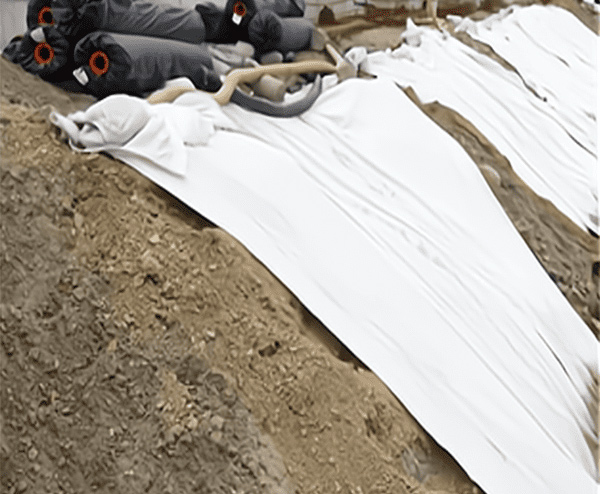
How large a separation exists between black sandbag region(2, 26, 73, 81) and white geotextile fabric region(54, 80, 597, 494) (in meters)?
0.27

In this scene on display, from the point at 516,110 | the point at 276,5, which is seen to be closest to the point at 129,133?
the point at 276,5

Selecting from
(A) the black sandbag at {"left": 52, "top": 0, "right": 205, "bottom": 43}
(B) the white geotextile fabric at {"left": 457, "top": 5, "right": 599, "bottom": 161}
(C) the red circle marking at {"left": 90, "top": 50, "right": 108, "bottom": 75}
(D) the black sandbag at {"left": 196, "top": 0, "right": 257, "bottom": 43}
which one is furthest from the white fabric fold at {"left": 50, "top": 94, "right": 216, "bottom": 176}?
(B) the white geotextile fabric at {"left": 457, "top": 5, "right": 599, "bottom": 161}

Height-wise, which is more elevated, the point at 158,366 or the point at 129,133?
the point at 129,133

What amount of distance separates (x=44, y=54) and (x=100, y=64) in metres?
0.16

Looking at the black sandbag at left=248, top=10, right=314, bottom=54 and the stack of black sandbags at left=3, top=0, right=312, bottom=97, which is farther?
the black sandbag at left=248, top=10, right=314, bottom=54

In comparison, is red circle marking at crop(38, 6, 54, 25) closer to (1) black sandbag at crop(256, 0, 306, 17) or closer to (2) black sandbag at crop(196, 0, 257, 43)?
Result: (2) black sandbag at crop(196, 0, 257, 43)

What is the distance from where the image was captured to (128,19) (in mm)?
1776

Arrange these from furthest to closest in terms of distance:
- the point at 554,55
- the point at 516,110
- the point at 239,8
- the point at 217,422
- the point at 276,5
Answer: the point at 554,55 < the point at 516,110 < the point at 276,5 < the point at 239,8 < the point at 217,422

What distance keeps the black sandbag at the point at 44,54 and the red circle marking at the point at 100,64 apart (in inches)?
3.5

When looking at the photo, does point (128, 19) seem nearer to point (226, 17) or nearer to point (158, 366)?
point (226, 17)

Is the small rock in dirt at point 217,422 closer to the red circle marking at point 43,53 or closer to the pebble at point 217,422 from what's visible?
the pebble at point 217,422

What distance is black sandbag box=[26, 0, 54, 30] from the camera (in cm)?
180

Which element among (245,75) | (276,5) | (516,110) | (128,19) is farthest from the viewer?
(516,110)

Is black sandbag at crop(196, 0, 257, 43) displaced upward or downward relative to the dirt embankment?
upward
